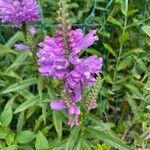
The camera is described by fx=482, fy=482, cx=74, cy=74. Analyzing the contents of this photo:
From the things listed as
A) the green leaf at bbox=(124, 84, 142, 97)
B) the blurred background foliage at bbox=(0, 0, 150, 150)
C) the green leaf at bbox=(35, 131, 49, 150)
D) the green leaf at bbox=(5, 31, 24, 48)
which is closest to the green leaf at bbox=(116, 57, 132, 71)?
the blurred background foliage at bbox=(0, 0, 150, 150)

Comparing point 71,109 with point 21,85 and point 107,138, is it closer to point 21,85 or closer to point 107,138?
point 107,138

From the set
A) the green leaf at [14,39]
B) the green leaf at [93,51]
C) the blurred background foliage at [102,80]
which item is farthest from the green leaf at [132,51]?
the green leaf at [14,39]

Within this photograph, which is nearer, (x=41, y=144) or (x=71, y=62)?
(x=71, y=62)

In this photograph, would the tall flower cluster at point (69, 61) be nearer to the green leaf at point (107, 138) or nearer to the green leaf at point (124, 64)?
the green leaf at point (107, 138)

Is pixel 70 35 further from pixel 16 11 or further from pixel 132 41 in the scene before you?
pixel 132 41

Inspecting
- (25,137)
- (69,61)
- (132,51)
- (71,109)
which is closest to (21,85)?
(25,137)

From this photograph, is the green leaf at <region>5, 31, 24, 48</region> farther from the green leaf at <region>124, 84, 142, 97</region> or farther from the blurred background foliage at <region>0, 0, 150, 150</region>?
the green leaf at <region>124, 84, 142, 97</region>

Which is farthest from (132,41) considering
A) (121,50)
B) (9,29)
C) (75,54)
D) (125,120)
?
(75,54)
